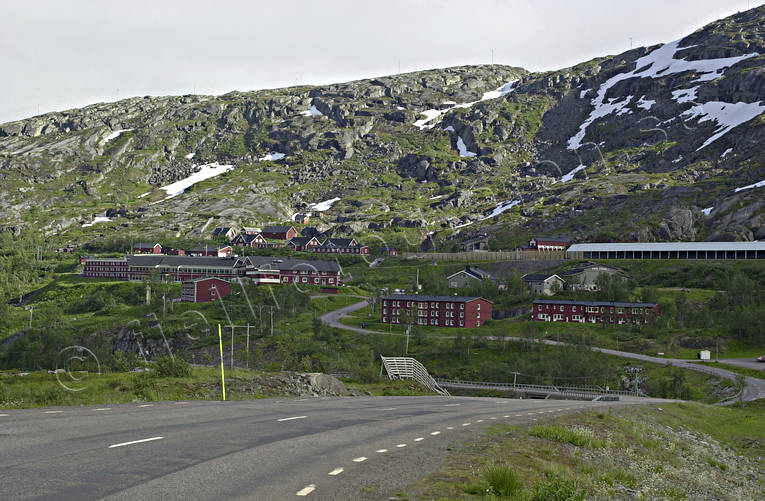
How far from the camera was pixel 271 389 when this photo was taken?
34500mm

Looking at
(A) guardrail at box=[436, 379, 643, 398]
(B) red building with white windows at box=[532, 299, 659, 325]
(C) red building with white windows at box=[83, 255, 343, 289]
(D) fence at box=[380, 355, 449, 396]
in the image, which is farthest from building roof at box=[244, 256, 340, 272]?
(D) fence at box=[380, 355, 449, 396]

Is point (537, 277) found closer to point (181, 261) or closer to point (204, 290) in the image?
point (204, 290)

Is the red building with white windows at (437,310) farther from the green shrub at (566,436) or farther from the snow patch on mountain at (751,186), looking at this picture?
the snow patch on mountain at (751,186)

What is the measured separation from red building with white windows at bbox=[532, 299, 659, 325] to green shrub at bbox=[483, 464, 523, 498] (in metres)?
113

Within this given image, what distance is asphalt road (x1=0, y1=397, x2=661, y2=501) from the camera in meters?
11.5

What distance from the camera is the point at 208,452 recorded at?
591 inches

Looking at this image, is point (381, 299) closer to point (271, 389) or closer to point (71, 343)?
point (71, 343)

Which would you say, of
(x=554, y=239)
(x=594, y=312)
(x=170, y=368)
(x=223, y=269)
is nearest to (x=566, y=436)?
(x=170, y=368)

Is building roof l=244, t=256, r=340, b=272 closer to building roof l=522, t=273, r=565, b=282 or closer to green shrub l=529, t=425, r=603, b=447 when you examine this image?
building roof l=522, t=273, r=565, b=282

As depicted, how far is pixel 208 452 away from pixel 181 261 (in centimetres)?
17775

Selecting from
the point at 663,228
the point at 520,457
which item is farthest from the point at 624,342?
the point at 520,457

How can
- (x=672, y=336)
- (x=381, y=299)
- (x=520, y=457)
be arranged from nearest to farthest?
1. (x=520, y=457)
2. (x=672, y=336)
3. (x=381, y=299)

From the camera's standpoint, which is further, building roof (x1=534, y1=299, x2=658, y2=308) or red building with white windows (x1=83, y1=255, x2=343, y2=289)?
red building with white windows (x1=83, y1=255, x2=343, y2=289)

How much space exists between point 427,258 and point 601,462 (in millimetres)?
171506
